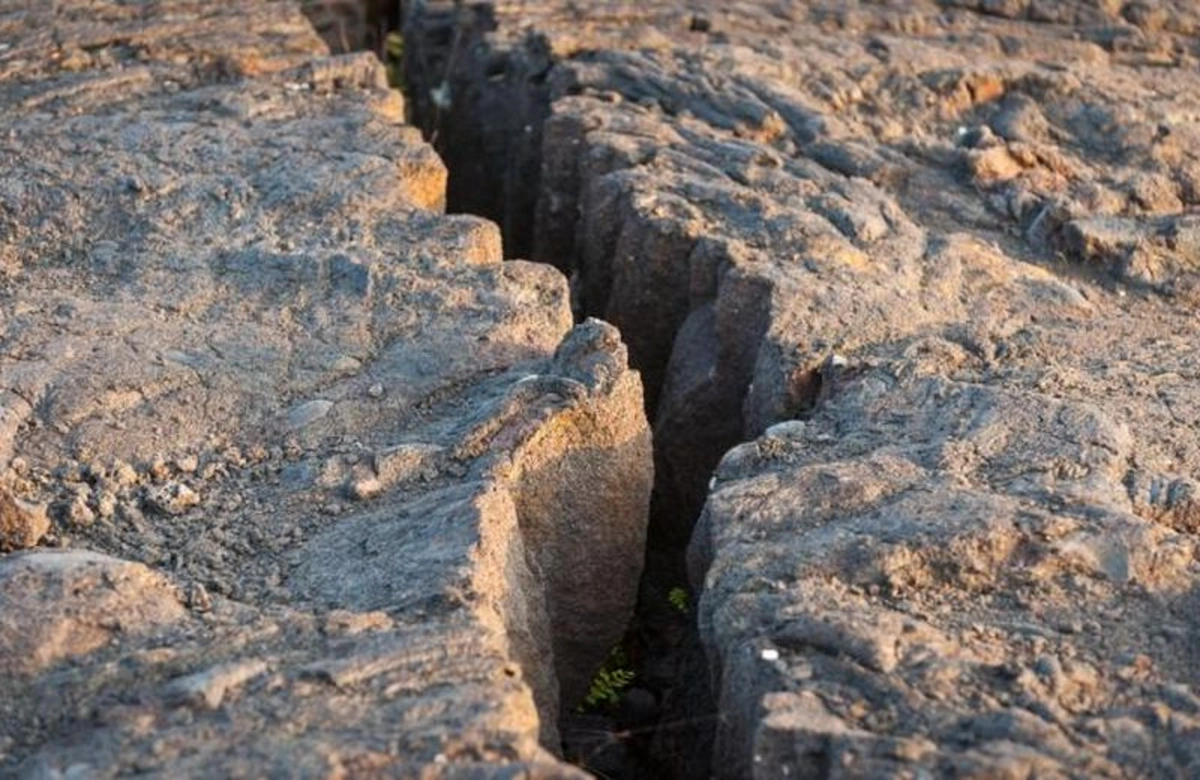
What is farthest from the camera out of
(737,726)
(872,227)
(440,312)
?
(872,227)

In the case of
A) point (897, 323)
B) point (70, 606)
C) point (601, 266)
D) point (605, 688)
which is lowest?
point (605, 688)

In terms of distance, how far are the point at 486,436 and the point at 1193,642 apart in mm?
1266

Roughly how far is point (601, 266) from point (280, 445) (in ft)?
4.17

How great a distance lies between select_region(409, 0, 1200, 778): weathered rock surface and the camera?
282 cm

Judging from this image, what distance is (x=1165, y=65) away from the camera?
17.6 ft

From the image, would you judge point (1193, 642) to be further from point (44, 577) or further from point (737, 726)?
point (44, 577)

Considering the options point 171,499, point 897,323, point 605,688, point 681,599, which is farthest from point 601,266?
point 171,499

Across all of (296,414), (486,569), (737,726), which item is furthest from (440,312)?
(737,726)

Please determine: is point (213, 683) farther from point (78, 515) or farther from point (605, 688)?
point (605, 688)

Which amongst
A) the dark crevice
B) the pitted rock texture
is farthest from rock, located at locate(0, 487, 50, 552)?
the dark crevice

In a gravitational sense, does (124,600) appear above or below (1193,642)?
below

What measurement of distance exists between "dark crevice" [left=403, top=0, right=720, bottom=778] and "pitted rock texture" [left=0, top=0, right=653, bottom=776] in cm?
19

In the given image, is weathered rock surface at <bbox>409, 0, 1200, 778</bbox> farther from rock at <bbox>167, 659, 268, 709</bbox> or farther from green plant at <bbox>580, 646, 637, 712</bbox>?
rock at <bbox>167, 659, 268, 709</bbox>

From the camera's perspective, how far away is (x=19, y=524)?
321 centimetres
